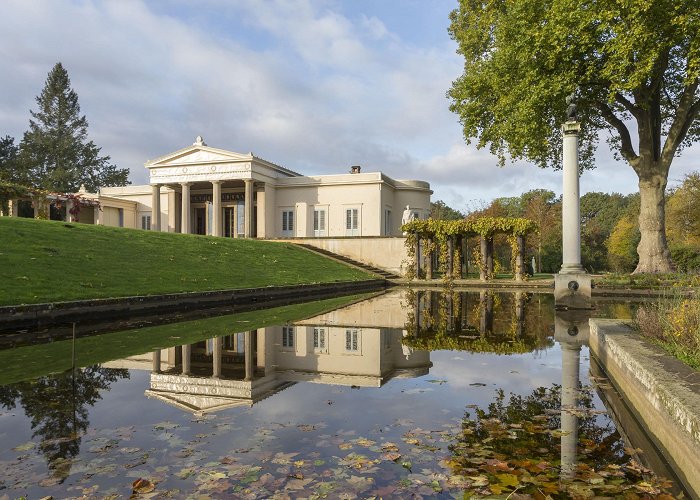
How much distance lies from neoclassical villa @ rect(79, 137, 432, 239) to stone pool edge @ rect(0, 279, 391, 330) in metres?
18.6

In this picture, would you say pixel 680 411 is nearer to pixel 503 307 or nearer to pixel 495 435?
pixel 495 435

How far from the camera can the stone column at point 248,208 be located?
3772 centimetres

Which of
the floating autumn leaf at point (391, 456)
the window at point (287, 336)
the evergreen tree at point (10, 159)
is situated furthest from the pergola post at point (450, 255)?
the evergreen tree at point (10, 159)

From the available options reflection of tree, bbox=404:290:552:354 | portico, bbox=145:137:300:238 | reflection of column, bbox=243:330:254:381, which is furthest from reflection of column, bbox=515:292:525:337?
portico, bbox=145:137:300:238

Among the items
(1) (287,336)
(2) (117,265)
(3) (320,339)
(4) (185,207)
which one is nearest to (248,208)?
(4) (185,207)

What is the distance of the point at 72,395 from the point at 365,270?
26398mm

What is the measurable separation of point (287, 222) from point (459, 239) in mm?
16154

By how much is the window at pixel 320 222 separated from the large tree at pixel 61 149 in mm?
43237

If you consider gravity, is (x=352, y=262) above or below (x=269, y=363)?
above

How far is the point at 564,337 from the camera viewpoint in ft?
33.4

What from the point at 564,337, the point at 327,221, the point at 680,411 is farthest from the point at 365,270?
the point at 680,411

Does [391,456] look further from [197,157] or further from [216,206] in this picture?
[197,157]

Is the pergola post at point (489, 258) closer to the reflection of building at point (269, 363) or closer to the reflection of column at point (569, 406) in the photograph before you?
the reflection of building at point (269, 363)

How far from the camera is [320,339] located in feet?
32.0
